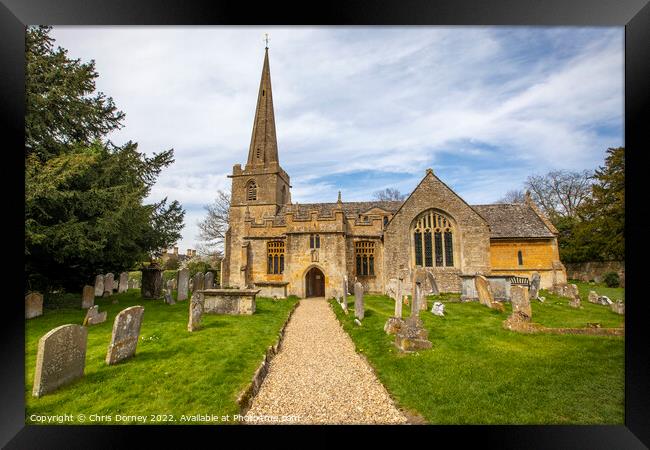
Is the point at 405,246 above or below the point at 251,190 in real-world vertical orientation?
below

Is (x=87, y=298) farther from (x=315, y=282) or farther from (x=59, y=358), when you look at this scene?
(x=315, y=282)

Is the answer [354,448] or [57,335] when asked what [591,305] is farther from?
[57,335]

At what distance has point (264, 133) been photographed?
71.7ft

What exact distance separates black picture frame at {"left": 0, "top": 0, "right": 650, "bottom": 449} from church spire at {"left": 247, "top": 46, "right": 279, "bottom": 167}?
18364 mm

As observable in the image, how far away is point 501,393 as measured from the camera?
150 inches

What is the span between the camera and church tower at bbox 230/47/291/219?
21.1 meters

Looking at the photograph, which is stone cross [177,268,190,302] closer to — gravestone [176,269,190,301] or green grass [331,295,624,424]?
gravestone [176,269,190,301]

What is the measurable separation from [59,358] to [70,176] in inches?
171

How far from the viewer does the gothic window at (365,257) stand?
650 inches

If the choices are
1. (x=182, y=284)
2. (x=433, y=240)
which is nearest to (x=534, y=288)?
(x=433, y=240)

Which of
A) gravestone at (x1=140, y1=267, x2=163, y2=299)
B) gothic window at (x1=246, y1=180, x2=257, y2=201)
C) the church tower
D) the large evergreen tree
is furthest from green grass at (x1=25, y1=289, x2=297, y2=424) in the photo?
gothic window at (x1=246, y1=180, x2=257, y2=201)

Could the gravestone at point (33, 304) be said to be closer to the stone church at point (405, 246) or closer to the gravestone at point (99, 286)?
the gravestone at point (99, 286)
